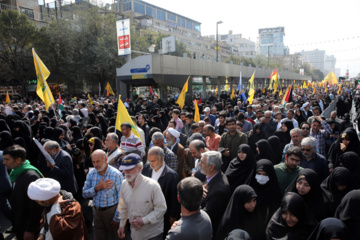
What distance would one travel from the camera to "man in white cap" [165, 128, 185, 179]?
467 centimetres

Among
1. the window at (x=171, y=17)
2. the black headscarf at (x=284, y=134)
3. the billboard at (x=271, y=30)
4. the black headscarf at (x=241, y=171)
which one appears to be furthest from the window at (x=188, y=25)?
the black headscarf at (x=241, y=171)

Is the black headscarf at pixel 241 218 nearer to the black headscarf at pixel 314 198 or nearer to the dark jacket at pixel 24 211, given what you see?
the black headscarf at pixel 314 198

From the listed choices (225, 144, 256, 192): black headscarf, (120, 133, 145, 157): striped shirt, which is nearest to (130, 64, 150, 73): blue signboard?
(120, 133, 145, 157): striped shirt

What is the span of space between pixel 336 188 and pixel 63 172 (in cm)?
388

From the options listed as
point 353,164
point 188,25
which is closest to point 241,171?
point 353,164

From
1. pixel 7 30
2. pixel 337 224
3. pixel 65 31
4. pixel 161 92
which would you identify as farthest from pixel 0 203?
pixel 65 31

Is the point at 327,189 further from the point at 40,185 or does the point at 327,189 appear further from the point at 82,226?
the point at 40,185

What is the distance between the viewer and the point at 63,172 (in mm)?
4266

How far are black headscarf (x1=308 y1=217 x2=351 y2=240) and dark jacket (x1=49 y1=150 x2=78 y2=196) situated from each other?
3555mm

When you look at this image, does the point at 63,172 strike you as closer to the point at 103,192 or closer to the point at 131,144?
the point at 103,192

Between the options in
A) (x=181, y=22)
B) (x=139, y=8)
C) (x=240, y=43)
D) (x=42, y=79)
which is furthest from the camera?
(x=240, y=43)

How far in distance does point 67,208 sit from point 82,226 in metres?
0.28

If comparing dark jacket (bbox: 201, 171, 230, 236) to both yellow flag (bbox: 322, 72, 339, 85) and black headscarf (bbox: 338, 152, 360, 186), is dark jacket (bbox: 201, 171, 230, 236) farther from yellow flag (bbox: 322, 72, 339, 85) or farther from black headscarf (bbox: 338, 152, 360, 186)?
yellow flag (bbox: 322, 72, 339, 85)

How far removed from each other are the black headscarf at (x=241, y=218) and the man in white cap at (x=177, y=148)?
1.90 meters
